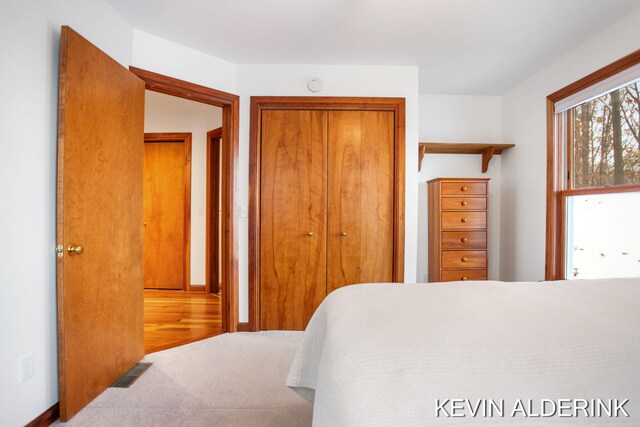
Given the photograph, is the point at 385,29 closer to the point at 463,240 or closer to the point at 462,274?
the point at 463,240

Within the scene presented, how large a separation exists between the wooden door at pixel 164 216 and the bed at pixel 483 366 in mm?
3964

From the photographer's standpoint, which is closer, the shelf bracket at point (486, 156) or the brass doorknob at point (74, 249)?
the brass doorknob at point (74, 249)

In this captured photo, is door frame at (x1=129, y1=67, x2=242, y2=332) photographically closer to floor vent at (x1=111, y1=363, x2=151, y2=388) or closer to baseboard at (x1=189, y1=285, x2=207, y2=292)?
floor vent at (x1=111, y1=363, x2=151, y2=388)

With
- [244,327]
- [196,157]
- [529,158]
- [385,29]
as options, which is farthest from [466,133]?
[196,157]

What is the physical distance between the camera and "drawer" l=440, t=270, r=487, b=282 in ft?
10.0

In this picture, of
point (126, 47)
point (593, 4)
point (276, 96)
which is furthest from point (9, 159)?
point (593, 4)

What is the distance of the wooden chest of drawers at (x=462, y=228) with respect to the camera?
3057 mm

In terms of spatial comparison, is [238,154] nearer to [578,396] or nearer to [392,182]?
[392,182]

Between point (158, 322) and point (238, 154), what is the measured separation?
1801mm

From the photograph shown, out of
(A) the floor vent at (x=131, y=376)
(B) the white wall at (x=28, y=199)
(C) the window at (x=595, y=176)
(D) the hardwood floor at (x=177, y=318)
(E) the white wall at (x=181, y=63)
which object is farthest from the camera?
(D) the hardwood floor at (x=177, y=318)

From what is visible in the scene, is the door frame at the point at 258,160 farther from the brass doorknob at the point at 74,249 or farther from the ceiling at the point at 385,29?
the brass doorknob at the point at 74,249

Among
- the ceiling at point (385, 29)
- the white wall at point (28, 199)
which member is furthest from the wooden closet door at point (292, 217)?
the white wall at point (28, 199)

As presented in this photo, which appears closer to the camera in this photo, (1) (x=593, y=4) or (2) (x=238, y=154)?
(1) (x=593, y=4)

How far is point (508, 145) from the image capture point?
330 centimetres
